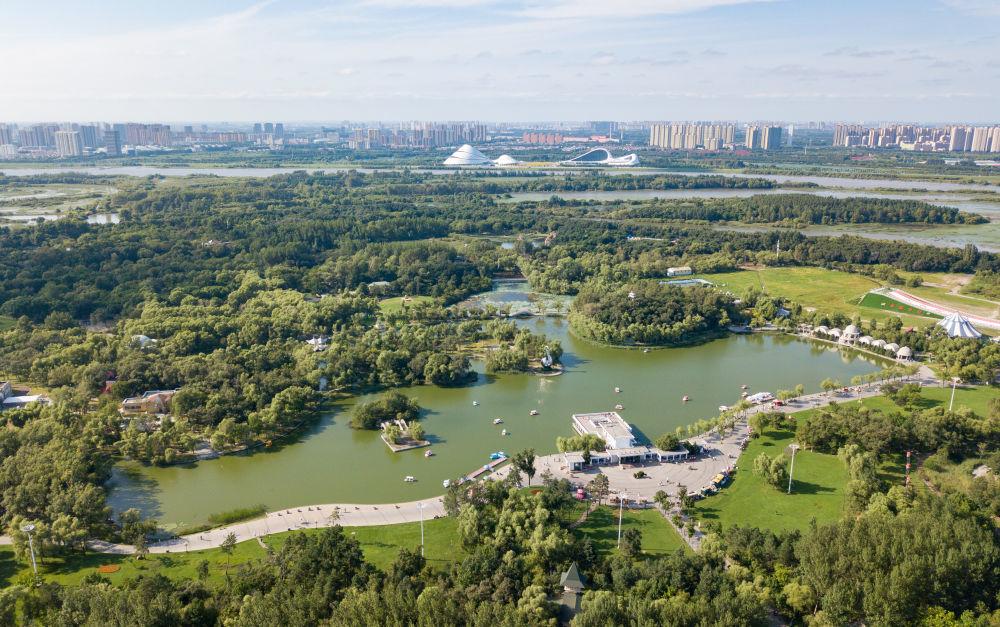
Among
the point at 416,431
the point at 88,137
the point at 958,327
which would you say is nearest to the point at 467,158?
the point at 88,137

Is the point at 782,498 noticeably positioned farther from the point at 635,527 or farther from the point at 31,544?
the point at 31,544

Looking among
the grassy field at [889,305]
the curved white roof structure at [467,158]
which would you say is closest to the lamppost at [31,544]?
the grassy field at [889,305]

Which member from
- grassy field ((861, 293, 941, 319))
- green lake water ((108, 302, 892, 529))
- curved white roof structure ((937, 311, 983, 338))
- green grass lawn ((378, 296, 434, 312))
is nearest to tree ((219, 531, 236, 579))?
green lake water ((108, 302, 892, 529))

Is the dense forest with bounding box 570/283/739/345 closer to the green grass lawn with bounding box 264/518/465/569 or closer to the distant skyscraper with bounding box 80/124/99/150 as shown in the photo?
the green grass lawn with bounding box 264/518/465/569

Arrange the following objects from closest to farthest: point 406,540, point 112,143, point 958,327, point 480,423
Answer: point 406,540
point 480,423
point 958,327
point 112,143

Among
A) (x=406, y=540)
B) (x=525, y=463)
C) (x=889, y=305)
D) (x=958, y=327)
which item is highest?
(x=958, y=327)

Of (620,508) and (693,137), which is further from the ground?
(693,137)
